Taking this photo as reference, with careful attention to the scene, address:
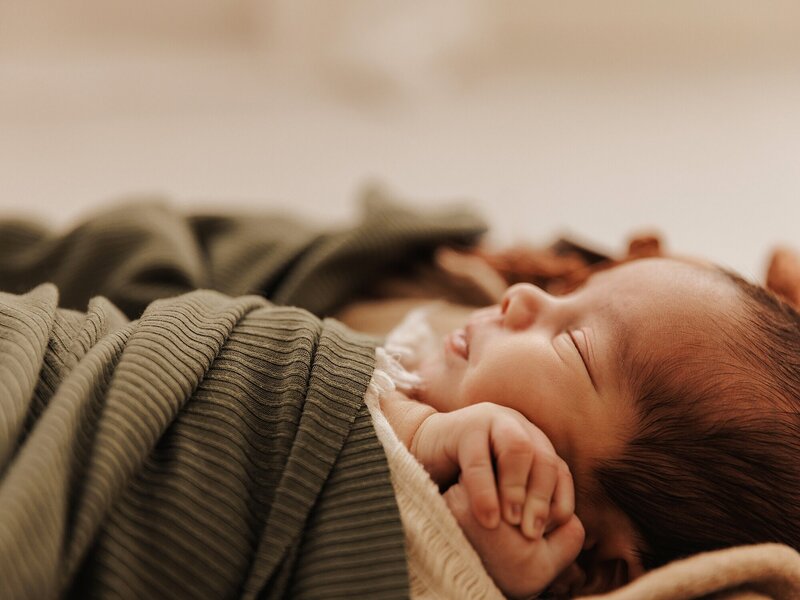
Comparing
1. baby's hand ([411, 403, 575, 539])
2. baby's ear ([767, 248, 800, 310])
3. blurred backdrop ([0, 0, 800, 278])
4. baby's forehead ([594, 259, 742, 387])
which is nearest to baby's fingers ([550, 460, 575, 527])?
baby's hand ([411, 403, 575, 539])

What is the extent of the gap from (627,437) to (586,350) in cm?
9

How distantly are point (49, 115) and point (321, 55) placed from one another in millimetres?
592

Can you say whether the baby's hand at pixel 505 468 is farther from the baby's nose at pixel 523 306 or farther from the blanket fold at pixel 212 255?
the blanket fold at pixel 212 255

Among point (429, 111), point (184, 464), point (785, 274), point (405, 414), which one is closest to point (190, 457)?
point (184, 464)

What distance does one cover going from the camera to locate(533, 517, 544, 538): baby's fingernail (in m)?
0.58

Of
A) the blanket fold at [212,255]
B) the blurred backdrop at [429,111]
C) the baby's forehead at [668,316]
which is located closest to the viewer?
the baby's forehead at [668,316]

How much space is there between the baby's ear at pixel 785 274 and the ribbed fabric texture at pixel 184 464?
0.51m

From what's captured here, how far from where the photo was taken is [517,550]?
587 millimetres

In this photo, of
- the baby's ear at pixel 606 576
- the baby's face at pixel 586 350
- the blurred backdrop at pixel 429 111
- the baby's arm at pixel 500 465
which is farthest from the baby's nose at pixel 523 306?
the blurred backdrop at pixel 429 111

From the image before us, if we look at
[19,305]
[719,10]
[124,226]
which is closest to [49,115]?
[124,226]

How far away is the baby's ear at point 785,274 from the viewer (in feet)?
2.75

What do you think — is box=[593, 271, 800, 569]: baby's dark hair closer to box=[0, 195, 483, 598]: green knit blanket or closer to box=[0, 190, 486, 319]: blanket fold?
box=[0, 195, 483, 598]: green knit blanket

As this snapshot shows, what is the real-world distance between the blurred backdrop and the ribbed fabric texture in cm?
74

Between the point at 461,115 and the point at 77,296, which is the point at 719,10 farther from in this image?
the point at 77,296
